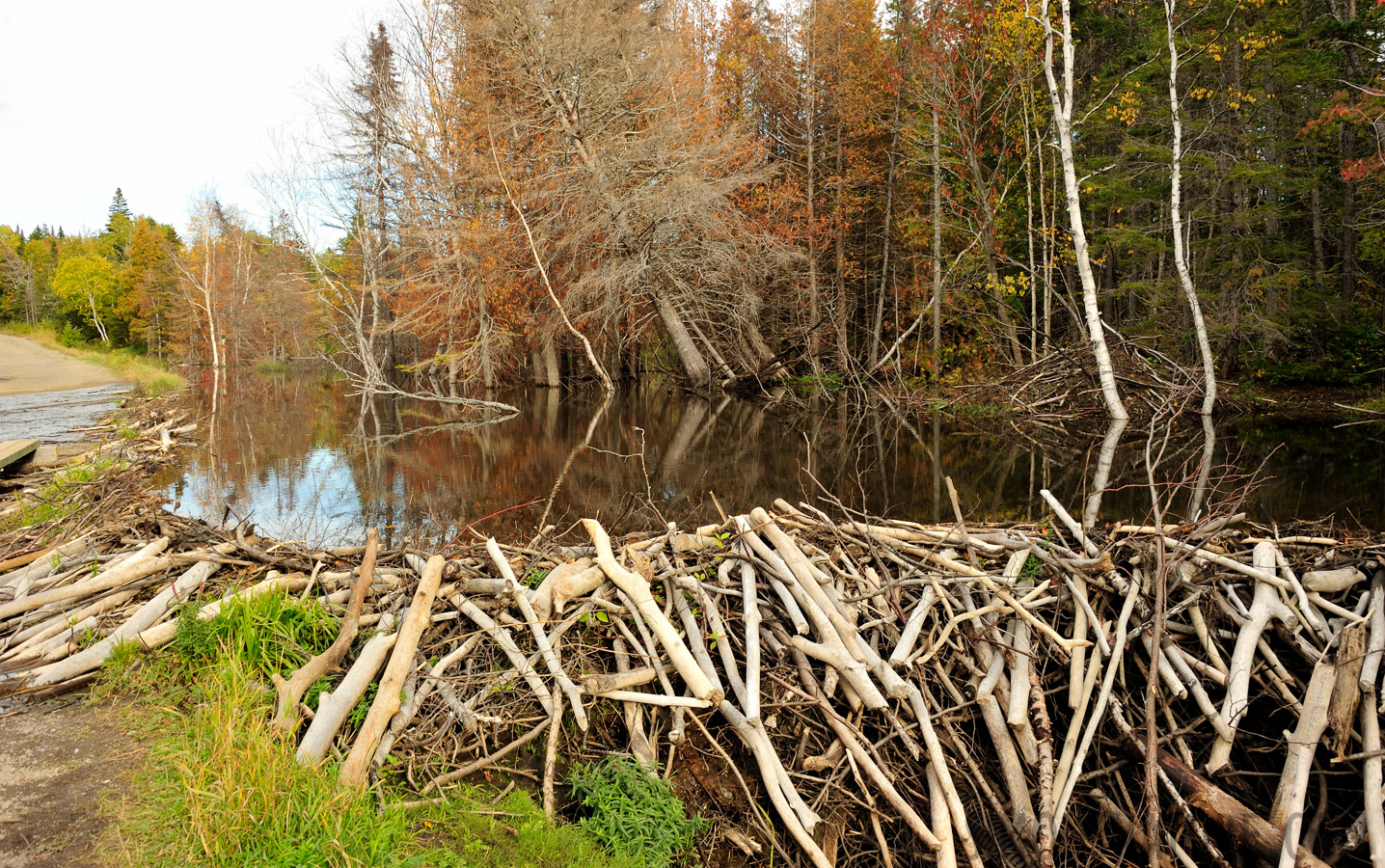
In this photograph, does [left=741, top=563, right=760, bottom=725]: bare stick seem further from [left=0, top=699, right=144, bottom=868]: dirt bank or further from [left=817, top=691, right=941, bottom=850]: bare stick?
[left=0, top=699, right=144, bottom=868]: dirt bank

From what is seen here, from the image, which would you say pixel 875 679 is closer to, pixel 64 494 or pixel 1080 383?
pixel 64 494

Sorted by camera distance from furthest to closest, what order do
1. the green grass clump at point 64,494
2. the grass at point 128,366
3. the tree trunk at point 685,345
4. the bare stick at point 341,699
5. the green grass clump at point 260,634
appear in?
1. the grass at point 128,366
2. the tree trunk at point 685,345
3. the green grass clump at point 64,494
4. the green grass clump at point 260,634
5. the bare stick at point 341,699

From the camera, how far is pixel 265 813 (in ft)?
8.61

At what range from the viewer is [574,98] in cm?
2339

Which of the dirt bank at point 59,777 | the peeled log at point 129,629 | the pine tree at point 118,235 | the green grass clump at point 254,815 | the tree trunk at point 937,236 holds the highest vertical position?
the pine tree at point 118,235

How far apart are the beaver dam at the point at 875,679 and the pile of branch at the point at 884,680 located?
14 millimetres

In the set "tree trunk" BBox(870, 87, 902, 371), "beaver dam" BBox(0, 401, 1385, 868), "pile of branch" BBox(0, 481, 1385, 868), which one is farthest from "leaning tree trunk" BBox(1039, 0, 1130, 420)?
"tree trunk" BBox(870, 87, 902, 371)

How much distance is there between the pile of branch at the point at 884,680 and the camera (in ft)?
10.1

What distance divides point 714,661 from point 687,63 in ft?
91.2

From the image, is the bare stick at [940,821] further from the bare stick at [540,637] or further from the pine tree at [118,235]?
the pine tree at [118,235]

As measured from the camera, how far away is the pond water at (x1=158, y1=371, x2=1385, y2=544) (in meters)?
7.86

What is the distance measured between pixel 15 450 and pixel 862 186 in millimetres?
25334

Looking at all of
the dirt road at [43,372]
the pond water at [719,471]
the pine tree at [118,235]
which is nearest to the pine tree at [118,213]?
the pine tree at [118,235]

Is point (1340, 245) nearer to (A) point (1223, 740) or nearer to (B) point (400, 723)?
(A) point (1223, 740)
